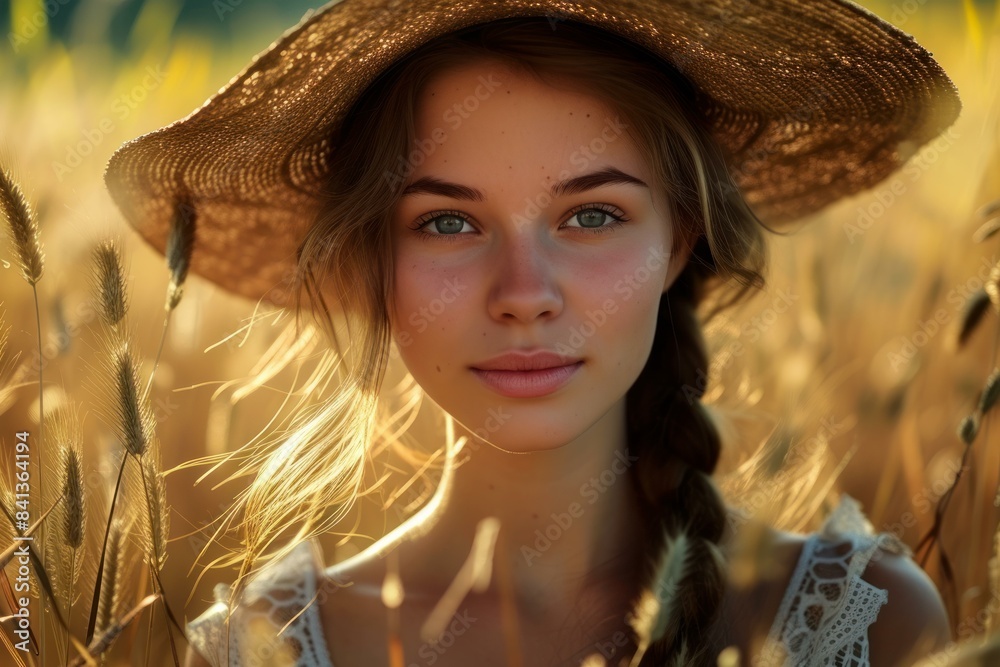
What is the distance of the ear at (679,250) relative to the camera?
5.74ft

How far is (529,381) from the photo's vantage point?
1484 millimetres

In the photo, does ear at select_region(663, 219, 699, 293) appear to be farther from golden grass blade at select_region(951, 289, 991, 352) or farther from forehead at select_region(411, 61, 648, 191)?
golden grass blade at select_region(951, 289, 991, 352)

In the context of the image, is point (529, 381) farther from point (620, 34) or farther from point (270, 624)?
point (270, 624)

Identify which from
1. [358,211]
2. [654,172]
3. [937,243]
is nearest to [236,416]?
[358,211]

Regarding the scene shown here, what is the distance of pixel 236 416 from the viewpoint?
240 cm

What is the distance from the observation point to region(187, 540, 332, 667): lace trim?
174 cm

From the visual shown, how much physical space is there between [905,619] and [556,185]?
992 millimetres

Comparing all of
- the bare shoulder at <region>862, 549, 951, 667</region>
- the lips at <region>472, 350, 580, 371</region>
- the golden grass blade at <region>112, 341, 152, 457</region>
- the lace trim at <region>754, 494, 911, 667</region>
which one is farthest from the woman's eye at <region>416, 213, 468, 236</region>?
the bare shoulder at <region>862, 549, 951, 667</region>

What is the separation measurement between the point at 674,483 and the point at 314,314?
73cm

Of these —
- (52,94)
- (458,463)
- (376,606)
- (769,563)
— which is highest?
(52,94)

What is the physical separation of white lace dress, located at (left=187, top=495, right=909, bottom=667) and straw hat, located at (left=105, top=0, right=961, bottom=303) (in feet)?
2.07

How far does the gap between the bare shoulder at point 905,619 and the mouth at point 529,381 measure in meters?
0.73

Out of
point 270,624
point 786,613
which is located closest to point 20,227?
point 270,624

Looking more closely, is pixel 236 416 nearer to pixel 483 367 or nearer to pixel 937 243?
pixel 483 367
